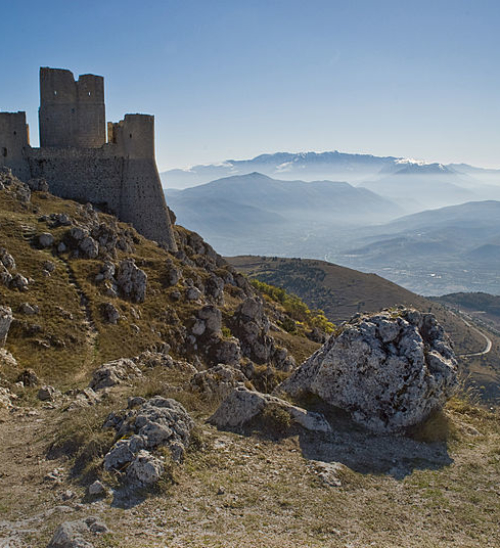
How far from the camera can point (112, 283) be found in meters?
25.2

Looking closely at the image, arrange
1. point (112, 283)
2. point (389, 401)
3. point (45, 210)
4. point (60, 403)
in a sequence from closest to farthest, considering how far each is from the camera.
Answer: point (389, 401) → point (60, 403) → point (112, 283) → point (45, 210)

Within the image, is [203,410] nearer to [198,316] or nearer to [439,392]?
[439,392]

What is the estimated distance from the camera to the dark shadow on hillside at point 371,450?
8602mm

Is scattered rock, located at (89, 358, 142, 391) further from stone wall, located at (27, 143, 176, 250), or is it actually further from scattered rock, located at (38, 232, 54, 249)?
stone wall, located at (27, 143, 176, 250)

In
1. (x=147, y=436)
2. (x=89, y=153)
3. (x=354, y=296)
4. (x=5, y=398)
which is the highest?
(x=89, y=153)

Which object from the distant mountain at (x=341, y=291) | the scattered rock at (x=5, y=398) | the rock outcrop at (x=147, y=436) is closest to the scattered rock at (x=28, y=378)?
the scattered rock at (x=5, y=398)

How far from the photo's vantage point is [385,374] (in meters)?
10.3

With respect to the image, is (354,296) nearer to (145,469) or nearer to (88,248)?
(88,248)

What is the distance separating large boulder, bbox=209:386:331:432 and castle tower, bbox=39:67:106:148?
3289cm

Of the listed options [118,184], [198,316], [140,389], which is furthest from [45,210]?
[140,389]

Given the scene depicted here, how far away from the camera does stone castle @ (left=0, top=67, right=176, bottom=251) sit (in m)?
35.8

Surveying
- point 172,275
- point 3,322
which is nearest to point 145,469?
point 3,322

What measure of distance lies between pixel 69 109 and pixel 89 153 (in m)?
3.37

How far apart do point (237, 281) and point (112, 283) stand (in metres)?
16.6
